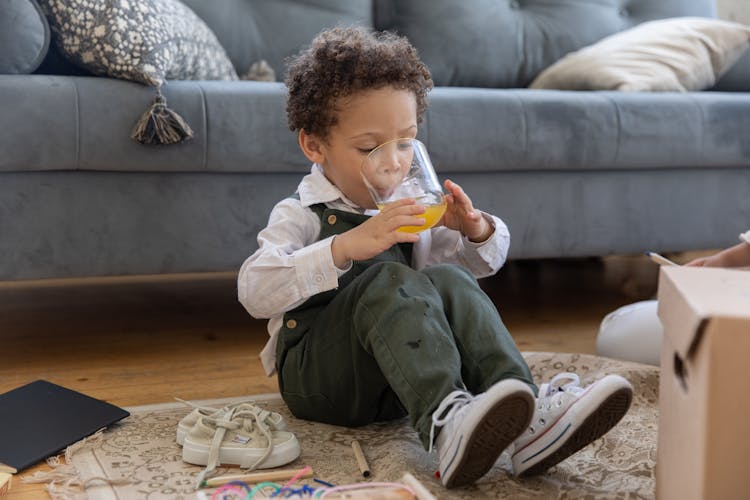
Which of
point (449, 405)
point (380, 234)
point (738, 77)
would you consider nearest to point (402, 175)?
point (380, 234)

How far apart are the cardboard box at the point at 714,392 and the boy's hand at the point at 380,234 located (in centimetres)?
35

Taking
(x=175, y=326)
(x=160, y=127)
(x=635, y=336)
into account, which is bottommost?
(x=175, y=326)

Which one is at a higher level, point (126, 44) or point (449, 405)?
point (126, 44)

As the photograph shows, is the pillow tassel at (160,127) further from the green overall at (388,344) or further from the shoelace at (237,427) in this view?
the shoelace at (237,427)

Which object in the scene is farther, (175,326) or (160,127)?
(175,326)

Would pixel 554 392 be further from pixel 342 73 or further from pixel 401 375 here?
pixel 342 73

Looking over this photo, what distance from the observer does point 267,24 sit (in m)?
2.27

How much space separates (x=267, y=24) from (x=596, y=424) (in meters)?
1.56

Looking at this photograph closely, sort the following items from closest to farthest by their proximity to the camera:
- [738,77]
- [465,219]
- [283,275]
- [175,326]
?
[283,275] → [465,219] → [175,326] → [738,77]

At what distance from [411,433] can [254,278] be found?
310 millimetres

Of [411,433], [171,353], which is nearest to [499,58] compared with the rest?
[171,353]

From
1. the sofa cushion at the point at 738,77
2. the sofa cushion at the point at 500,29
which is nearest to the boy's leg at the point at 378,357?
the sofa cushion at the point at 500,29

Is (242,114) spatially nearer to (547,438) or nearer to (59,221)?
(59,221)

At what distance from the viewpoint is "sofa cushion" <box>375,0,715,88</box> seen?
7.95 feet
